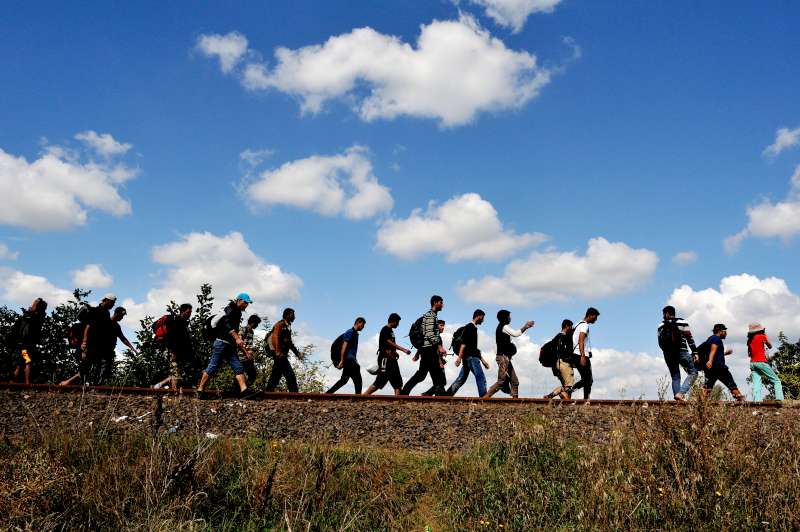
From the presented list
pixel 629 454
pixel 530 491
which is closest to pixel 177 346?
pixel 530 491

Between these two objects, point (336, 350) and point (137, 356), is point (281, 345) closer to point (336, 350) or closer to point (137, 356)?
point (336, 350)

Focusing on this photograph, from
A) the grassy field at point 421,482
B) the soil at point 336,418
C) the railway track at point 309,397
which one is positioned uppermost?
the railway track at point 309,397

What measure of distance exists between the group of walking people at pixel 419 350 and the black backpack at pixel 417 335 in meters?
0.02

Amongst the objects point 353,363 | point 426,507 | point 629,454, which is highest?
point 353,363

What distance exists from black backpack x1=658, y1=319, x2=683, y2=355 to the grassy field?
5103mm

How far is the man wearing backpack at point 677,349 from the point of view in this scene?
1342 cm

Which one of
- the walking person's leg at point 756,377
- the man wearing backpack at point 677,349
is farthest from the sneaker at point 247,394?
the walking person's leg at point 756,377

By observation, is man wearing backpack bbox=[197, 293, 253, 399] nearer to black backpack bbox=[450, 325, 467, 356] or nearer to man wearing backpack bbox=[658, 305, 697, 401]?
black backpack bbox=[450, 325, 467, 356]

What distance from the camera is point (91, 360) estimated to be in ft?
43.4

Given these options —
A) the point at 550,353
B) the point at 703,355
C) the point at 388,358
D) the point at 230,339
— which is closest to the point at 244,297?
the point at 230,339

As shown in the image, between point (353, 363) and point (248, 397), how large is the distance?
8.03 feet

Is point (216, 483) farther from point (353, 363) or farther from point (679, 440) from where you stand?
point (353, 363)

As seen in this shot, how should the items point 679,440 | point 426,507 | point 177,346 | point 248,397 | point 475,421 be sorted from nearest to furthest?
point 679,440, point 426,507, point 475,421, point 248,397, point 177,346

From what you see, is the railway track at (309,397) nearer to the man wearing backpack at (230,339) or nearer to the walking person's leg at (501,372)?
the man wearing backpack at (230,339)
